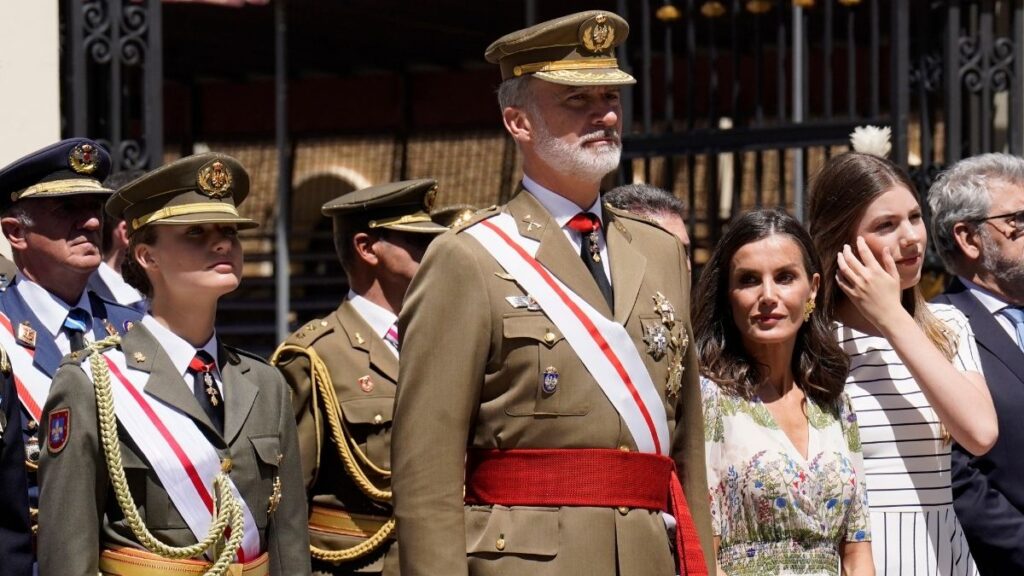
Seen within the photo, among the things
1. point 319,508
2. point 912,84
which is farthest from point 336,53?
point 319,508

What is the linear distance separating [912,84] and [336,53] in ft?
17.3

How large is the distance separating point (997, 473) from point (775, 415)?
906 millimetres

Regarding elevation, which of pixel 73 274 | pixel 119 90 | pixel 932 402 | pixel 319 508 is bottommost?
pixel 319 508

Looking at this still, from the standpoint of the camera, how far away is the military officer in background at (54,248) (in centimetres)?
423

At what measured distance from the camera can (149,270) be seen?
3598 millimetres

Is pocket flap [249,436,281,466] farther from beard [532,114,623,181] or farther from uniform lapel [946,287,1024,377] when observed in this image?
uniform lapel [946,287,1024,377]

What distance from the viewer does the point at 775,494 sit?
146 inches

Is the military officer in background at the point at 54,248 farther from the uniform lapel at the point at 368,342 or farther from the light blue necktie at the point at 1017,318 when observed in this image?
the light blue necktie at the point at 1017,318

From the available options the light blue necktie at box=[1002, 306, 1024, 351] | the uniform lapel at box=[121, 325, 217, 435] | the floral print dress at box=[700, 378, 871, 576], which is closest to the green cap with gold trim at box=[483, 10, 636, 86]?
the floral print dress at box=[700, 378, 871, 576]

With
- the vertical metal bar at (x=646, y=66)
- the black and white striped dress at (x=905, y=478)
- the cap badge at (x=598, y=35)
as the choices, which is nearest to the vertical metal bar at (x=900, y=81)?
the vertical metal bar at (x=646, y=66)

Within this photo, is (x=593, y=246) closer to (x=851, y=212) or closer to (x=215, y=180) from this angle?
(x=215, y=180)

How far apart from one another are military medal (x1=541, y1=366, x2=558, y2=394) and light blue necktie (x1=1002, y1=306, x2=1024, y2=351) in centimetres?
186

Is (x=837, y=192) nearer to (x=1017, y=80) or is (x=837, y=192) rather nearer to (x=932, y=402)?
(x=932, y=402)

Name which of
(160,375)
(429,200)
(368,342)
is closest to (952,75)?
(429,200)
